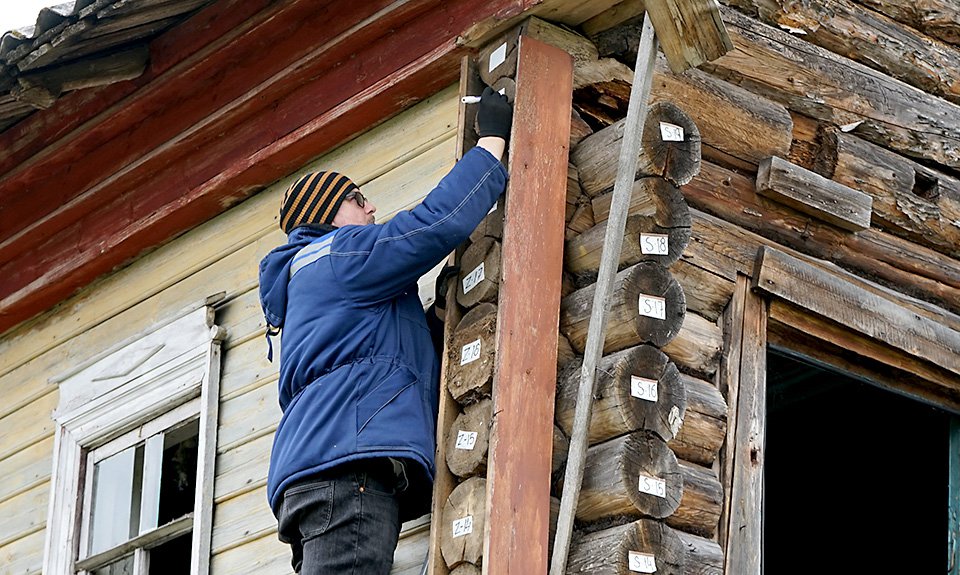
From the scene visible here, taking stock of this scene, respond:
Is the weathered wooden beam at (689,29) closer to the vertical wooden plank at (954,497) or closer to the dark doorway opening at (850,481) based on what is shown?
the vertical wooden plank at (954,497)

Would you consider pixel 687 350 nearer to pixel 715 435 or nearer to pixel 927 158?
pixel 715 435

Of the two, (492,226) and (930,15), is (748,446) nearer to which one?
(492,226)

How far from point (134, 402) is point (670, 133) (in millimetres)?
2855

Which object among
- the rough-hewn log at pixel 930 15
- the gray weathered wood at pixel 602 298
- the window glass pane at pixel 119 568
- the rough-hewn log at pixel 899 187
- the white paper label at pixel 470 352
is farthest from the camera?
the window glass pane at pixel 119 568

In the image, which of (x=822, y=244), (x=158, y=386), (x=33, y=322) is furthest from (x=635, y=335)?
(x=33, y=322)

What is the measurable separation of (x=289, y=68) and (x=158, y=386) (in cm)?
149

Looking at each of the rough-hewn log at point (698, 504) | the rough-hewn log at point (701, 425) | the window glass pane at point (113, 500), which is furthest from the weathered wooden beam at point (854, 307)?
the window glass pane at point (113, 500)

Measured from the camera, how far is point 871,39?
694 centimetres

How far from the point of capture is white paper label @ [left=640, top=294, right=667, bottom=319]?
219 inches

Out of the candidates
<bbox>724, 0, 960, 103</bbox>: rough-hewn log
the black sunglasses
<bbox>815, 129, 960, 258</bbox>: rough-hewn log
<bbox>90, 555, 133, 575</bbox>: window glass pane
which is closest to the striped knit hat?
the black sunglasses

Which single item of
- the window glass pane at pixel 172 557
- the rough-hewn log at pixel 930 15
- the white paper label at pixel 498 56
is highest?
the rough-hewn log at pixel 930 15

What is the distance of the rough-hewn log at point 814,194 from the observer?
632cm

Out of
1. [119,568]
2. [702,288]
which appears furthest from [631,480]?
[119,568]

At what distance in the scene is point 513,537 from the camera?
5.16 metres
